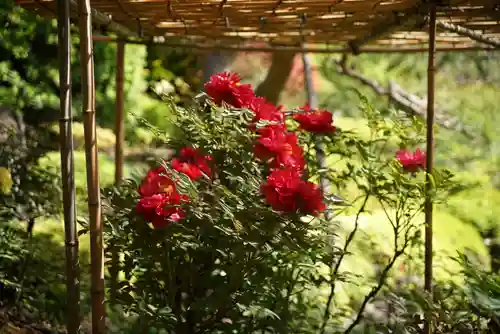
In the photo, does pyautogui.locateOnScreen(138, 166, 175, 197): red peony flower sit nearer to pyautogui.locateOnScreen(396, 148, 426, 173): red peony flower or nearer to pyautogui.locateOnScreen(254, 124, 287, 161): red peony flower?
pyautogui.locateOnScreen(254, 124, 287, 161): red peony flower

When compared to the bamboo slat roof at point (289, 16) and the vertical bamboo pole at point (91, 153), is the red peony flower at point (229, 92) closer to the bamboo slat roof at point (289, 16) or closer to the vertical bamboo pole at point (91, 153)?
the bamboo slat roof at point (289, 16)

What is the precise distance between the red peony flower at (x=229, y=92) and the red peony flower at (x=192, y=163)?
19 cm

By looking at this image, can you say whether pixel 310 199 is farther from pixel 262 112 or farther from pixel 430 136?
pixel 430 136

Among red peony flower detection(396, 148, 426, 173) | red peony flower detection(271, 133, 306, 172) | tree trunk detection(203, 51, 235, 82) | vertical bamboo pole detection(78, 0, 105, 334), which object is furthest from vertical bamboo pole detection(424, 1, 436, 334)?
tree trunk detection(203, 51, 235, 82)

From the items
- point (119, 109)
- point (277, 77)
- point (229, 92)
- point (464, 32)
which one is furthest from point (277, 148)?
point (277, 77)

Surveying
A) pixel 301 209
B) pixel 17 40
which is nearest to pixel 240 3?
pixel 301 209

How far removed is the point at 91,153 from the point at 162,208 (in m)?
0.26

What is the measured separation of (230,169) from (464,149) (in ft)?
16.2

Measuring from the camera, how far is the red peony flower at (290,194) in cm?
183

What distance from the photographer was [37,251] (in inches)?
117

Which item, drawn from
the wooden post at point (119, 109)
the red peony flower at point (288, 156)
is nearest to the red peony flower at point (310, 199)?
the red peony flower at point (288, 156)

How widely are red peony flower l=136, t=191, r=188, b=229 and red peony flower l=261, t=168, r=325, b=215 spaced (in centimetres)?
27

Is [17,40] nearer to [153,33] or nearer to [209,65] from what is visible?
[209,65]

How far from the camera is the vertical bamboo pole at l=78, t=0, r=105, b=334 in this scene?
1.82 m
